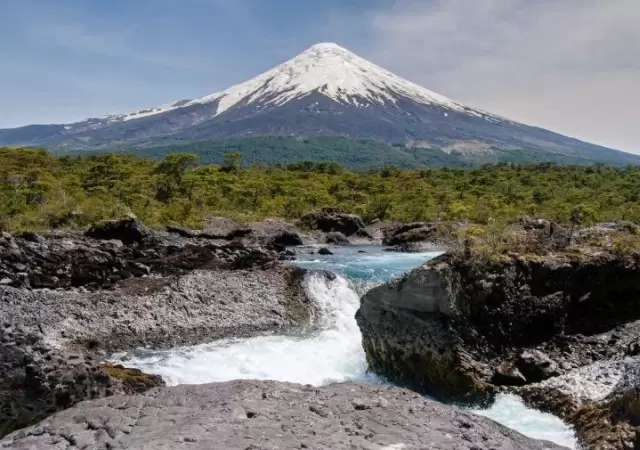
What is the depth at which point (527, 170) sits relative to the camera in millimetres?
63188

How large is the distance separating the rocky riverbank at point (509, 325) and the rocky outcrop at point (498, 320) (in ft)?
0.05

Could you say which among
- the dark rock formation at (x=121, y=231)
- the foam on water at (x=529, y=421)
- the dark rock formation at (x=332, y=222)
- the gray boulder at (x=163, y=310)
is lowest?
the gray boulder at (x=163, y=310)

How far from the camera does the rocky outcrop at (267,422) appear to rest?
5.02m

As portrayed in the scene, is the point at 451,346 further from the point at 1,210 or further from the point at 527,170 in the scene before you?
the point at 527,170

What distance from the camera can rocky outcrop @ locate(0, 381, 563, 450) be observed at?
16.5 ft

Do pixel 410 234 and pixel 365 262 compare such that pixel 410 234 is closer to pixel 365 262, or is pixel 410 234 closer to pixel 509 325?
pixel 365 262

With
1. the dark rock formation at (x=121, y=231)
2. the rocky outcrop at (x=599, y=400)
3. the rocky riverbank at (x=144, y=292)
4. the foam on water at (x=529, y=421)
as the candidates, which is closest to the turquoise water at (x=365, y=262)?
the rocky riverbank at (x=144, y=292)

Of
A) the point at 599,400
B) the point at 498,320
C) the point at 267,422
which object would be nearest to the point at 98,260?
the point at 498,320

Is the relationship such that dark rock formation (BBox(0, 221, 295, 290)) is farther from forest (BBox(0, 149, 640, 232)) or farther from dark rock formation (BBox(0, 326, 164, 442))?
dark rock formation (BBox(0, 326, 164, 442))

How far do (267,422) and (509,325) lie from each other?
5.98 m

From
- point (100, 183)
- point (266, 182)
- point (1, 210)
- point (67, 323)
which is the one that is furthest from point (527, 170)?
point (67, 323)

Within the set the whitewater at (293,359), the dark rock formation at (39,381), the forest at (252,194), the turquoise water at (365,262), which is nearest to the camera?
the dark rock formation at (39,381)

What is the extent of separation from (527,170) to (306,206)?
32506mm

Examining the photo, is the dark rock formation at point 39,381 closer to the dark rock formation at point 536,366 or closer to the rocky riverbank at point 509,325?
the rocky riverbank at point 509,325
